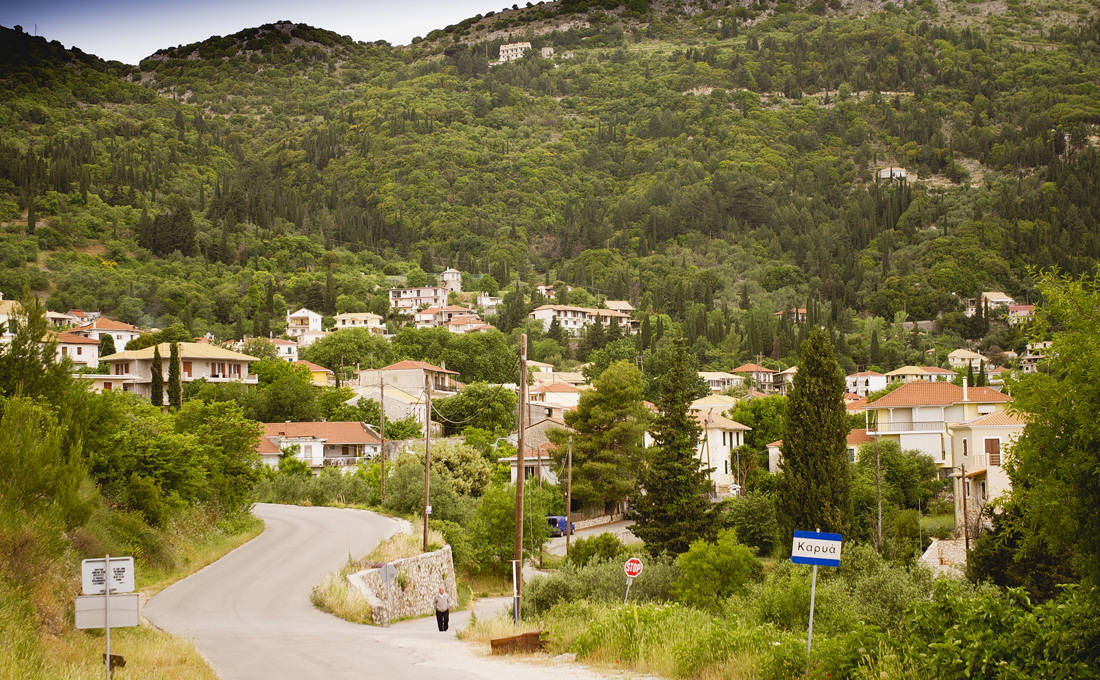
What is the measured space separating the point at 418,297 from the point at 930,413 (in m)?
110

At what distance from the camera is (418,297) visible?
162 m

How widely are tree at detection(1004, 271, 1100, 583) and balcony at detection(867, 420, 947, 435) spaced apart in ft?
156

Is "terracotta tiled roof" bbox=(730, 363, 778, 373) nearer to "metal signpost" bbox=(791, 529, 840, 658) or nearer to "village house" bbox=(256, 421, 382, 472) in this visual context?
"village house" bbox=(256, 421, 382, 472)

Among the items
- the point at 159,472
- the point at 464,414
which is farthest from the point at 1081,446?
the point at 464,414

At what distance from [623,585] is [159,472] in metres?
13.1

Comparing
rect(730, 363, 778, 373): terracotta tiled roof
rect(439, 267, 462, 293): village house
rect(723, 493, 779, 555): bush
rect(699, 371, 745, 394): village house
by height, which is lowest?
rect(723, 493, 779, 555): bush

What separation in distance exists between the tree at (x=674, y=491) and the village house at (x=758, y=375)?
7477 centimetres

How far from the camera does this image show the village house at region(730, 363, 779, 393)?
117 meters

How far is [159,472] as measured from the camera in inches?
1156

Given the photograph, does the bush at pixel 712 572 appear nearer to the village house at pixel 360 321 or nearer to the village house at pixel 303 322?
the village house at pixel 360 321

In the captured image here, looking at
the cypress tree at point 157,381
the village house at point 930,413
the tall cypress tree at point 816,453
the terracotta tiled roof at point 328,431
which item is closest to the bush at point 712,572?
the tall cypress tree at point 816,453

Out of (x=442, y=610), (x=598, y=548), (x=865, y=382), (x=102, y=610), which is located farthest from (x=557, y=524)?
(x=865, y=382)

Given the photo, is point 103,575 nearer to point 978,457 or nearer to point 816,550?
point 816,550

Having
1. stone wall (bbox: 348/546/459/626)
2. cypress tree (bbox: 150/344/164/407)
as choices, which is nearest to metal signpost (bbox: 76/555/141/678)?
stone wall (bbox: 348/546/459/626)
